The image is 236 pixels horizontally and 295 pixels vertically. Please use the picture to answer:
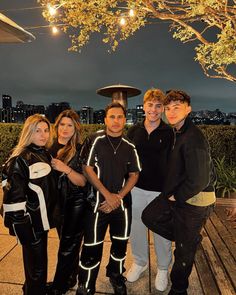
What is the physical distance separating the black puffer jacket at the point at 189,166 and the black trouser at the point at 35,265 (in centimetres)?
131

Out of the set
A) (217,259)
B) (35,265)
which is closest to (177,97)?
(35,265)

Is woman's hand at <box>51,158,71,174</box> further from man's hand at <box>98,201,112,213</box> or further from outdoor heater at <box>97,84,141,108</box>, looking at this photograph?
outdoor heater at <box>97,84,141,108</box>

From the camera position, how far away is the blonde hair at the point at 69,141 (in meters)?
2.92

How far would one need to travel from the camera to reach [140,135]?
3.40m

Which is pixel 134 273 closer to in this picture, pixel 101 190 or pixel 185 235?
pixel 185 235

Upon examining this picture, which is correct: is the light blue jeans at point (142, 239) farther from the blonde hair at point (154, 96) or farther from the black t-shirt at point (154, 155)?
the blonde hair at point (154, 96)

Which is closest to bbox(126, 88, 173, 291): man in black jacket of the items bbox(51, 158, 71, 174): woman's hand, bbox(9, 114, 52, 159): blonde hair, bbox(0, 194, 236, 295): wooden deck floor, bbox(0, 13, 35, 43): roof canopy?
bbox(0, 194, 236, 295): wooden deck floor

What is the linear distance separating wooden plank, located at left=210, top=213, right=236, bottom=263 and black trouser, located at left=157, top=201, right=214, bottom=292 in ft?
4.75

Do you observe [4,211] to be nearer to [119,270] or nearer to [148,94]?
[119,270]

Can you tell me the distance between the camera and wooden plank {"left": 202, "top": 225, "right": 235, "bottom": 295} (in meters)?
3.21

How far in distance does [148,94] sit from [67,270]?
2131 mm

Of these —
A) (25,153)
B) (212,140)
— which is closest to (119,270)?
(25,153)

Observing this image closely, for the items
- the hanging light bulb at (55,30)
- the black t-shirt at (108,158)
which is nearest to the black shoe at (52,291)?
the black t-shirt at (108,158)

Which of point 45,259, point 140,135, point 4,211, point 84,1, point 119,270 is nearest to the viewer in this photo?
point 4,211
